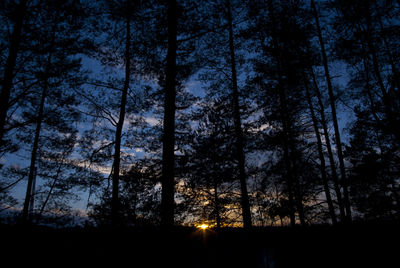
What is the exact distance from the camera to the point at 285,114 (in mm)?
10789

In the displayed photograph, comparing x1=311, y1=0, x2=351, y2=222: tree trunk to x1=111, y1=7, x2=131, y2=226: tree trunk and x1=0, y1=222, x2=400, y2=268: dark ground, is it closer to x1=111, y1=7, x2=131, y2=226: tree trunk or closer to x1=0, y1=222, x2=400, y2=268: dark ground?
x1=0, y1=222, x2=400, y2=268: dark ground

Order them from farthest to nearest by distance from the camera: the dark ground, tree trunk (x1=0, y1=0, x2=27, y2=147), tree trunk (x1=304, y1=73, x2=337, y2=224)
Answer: tree trunk (x1=304, y1=73, x2=337, y2=224) < tree trunk (x1=0, y1=0, x2=27, y2=147) < the dark ground

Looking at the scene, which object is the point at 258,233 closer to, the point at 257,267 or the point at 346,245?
the point at 257,267

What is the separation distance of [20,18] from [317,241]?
10870mm

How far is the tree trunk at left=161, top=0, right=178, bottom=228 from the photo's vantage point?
199 inches

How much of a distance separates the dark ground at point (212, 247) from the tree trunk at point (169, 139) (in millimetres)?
571

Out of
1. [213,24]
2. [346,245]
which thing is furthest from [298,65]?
[346,245]

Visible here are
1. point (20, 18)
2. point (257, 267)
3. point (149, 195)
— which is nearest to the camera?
point (257, 267)

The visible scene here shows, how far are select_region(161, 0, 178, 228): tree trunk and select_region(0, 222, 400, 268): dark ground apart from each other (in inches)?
22.5

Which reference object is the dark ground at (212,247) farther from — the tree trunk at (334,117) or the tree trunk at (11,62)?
the tree trunk at (334,117)

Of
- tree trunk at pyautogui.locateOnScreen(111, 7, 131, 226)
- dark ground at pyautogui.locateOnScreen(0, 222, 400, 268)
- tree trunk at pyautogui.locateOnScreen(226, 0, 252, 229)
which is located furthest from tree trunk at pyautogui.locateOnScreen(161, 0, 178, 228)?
tree trunk at pyautogui.locateOnScreen(111, 7, 131, 226)

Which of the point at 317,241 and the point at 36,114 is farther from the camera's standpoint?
the point at 36,114

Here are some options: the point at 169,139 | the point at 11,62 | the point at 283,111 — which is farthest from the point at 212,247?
the point at 11,62

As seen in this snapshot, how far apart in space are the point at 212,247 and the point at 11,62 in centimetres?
821
